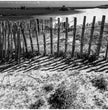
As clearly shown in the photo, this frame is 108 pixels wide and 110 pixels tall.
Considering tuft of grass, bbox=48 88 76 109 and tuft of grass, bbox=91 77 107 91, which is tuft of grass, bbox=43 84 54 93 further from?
tuft of grass, bbox=91 77 107 91

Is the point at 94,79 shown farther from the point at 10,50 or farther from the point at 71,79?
the point at 10,50

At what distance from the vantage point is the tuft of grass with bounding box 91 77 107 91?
3.89m

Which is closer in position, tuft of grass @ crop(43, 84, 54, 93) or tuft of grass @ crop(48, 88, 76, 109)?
tuft of grass @ crop(48, 88, 76, 109)

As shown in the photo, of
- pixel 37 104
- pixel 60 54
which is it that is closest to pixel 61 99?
pixel 37 104

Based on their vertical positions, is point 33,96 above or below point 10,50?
below

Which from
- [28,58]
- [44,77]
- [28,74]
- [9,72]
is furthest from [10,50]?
[44,77]

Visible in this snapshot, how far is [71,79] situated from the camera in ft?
14.3

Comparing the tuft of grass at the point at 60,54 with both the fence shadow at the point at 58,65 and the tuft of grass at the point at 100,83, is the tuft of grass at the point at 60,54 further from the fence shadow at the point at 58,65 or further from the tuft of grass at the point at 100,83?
the tuft of grass at the point at 100,83

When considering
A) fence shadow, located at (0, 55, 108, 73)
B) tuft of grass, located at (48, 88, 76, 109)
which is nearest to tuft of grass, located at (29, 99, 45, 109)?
tuft of grass, located at (48, 88, 76, 109)

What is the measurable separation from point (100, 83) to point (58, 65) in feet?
5.80

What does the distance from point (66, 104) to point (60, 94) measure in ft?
1.03

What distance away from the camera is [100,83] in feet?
13.1

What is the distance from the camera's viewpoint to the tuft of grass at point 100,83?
3893mm

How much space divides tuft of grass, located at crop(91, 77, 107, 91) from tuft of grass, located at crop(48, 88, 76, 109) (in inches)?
32.4
